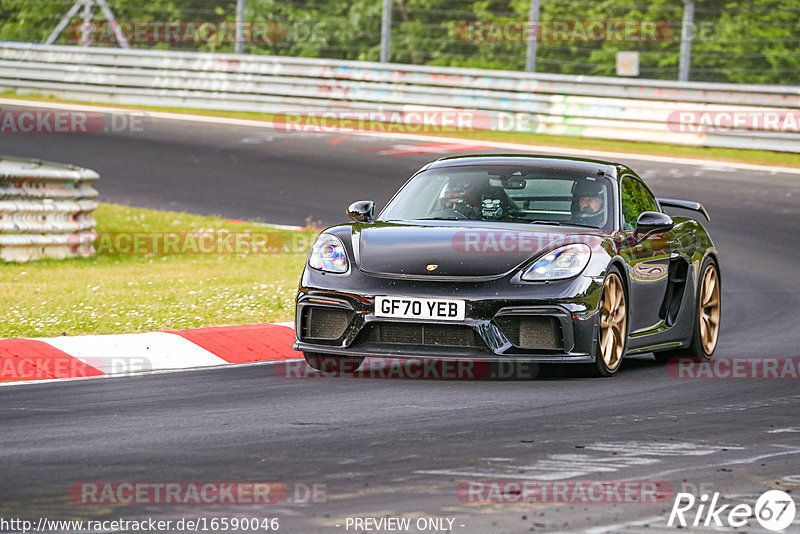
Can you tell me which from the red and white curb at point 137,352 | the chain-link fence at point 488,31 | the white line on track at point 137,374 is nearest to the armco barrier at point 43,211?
the red and white curb at point 137,352

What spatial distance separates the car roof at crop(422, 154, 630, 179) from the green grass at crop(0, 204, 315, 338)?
1940 mm

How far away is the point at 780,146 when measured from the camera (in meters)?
22.5

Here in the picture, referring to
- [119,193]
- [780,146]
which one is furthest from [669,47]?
[119,193]

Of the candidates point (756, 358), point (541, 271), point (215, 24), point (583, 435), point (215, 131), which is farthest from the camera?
point (215, 24)

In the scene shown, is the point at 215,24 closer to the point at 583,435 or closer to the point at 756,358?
the point at 756,358

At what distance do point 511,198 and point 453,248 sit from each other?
3.20 feet

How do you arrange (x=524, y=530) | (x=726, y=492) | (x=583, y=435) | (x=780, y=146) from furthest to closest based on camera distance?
1. (x=780, y=146)
2. (x=583, y=435)
3. (x=726, y=492)
4. (x=524, y=530)

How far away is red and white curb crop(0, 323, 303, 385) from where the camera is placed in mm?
8492

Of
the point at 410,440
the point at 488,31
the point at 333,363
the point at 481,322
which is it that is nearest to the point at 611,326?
the point at 481,322

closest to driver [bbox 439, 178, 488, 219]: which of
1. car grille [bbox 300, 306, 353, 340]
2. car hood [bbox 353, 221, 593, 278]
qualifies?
car hood [bbox 353, 221, 593, 278]

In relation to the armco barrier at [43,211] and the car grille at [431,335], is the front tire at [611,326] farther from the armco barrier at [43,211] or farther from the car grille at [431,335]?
the armco barrier at [43,211]

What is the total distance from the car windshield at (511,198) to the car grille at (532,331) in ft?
3.46

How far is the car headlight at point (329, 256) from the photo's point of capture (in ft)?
27.7

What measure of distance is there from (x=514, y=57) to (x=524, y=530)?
2181 cm
